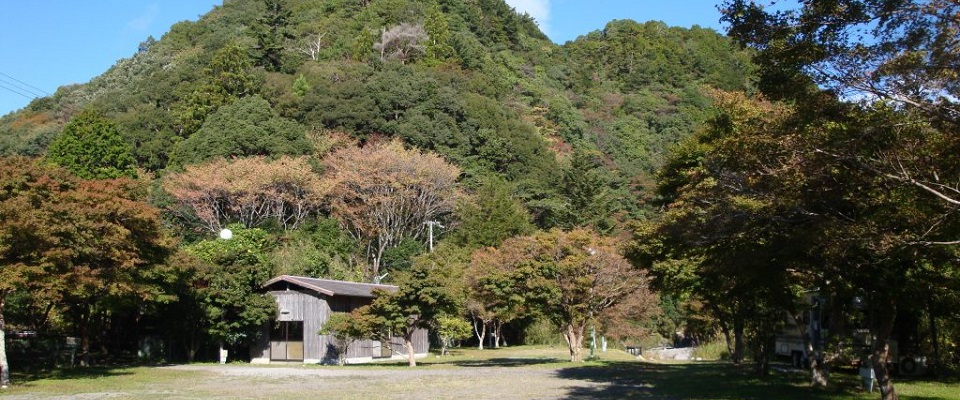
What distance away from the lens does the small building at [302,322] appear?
94.1ft

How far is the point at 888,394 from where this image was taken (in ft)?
38.3

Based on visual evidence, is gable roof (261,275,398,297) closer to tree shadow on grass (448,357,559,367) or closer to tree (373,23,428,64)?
tree shadow on grass (448,357,559,367)

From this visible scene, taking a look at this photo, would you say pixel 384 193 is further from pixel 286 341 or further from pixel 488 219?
pixel 286 341

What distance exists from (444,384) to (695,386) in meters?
5.64

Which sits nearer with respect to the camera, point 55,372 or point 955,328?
point 955,328

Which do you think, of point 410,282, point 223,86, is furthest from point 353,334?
point 223,86

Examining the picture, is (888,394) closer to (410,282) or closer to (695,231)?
(695,231)

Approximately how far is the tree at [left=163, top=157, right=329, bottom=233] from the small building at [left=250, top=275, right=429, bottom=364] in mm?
13253

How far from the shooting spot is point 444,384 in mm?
17766

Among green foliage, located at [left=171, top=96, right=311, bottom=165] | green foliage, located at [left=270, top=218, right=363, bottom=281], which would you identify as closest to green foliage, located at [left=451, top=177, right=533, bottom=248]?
green foliage, located at [left=270, top=218, right=363, bottom=281]

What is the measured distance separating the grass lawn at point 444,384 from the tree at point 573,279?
4.08 meters

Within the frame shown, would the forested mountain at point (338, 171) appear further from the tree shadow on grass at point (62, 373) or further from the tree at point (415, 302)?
the tree shadow on grass at point (62, 373)

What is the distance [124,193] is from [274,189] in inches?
738

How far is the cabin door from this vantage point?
2909cm
